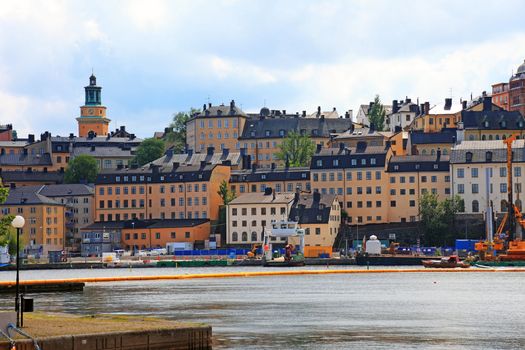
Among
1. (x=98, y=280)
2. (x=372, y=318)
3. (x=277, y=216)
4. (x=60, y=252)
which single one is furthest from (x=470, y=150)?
(x=372, y=318)

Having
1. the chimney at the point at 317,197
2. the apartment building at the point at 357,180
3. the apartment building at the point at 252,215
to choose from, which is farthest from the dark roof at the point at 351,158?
the chimney at the point at 317,197

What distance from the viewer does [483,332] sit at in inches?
2219

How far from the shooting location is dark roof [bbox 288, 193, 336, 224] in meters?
178

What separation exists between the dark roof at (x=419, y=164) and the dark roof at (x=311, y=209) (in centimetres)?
1037

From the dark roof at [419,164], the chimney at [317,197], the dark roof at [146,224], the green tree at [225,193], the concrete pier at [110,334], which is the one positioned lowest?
the concrete pier at [110,334]

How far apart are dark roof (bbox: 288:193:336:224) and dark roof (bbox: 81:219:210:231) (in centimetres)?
1669

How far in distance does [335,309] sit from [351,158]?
117 m

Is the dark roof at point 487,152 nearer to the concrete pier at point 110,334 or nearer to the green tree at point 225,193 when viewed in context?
the green tree at point 225,193

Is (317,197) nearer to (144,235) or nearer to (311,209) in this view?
(311,209)

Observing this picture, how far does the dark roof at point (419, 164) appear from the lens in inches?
7283

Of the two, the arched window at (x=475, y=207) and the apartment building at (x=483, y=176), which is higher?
the apartment building at (x=483, y=176)

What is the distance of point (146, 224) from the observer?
195 m

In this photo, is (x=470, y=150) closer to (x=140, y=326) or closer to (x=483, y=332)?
(x=483, y=332)

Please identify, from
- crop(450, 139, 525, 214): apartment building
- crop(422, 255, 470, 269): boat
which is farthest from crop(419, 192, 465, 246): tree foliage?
crop(422, 255, 470, 269): boat
